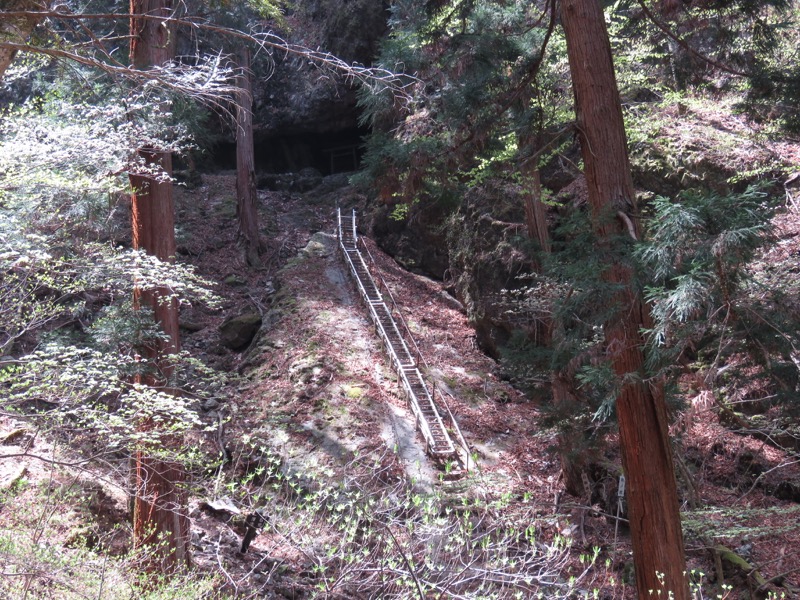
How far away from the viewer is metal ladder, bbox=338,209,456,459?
10.4 meters

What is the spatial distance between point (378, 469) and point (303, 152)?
2423 centimetres

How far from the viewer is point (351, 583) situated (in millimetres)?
4289

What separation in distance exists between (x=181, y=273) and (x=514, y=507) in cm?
558

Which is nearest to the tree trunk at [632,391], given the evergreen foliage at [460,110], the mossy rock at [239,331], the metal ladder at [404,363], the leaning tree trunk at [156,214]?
the evergreen foliage at [460,110]

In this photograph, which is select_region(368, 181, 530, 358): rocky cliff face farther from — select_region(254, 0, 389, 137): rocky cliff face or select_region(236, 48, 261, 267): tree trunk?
select_region(254, 0, 389, 137): rocky cliff face

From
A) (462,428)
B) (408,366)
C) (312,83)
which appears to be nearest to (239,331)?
(408,366)

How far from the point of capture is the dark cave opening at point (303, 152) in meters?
29.7

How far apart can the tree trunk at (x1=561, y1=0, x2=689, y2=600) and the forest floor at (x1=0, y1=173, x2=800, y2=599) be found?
0.49 m

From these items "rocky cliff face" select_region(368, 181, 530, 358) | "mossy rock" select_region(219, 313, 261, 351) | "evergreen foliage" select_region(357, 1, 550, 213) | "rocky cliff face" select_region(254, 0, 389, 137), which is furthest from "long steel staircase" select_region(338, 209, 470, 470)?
"rocky cliff face" select_region(254, 0, 389, 137)

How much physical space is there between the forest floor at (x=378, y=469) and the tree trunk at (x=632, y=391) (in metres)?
0.49

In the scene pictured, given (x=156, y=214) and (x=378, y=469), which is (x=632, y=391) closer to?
(x=378, y=469)

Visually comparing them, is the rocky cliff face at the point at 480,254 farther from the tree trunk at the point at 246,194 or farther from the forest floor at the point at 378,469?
the tree trunk at the point at 246,194

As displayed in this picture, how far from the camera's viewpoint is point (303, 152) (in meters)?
30.3

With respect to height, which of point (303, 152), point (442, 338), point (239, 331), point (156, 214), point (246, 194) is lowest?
point (442, 338)
